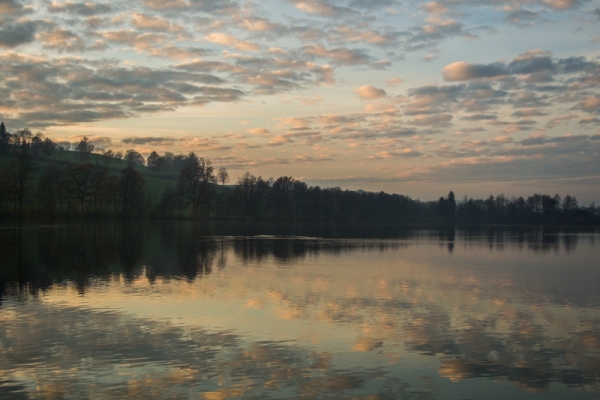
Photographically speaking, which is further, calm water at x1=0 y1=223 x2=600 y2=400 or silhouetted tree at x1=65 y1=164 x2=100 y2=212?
silhouetted tree at x1=65 y1=164 x2=100 y2=212

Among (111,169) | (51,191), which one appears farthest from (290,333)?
(111,169)

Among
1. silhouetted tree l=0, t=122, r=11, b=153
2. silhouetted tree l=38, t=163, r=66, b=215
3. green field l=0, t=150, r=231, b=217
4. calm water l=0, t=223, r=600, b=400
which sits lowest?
calm water l=0, t=223, r=600, b=400

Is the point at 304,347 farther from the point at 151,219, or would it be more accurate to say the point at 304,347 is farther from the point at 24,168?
the point at 151,219

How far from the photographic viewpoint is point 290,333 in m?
15.5

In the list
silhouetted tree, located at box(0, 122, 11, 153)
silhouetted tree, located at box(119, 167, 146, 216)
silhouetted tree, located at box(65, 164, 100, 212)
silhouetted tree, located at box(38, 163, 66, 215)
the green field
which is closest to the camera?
silhouetted tree, located at box(38, 163, 66, 215)

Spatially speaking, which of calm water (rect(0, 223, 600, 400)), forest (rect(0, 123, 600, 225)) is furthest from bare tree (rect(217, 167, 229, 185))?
calm water (rect(0, 223, 600, 400))

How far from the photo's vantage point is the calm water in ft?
36.4

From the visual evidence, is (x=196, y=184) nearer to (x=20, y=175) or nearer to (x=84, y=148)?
(x=20, y=175)

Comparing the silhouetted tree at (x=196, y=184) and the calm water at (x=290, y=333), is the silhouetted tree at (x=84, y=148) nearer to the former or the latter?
the silhouetted tree at (x=196, y=184)

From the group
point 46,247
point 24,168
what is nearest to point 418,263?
point 46,247

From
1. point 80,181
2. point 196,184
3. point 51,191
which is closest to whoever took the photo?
point 51,191

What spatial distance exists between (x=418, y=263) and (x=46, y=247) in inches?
1084

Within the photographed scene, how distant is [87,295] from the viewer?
20.5m

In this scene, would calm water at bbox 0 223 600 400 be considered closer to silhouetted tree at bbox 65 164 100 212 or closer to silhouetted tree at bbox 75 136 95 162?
silhouetted tree at bbox 65 164 100 212
